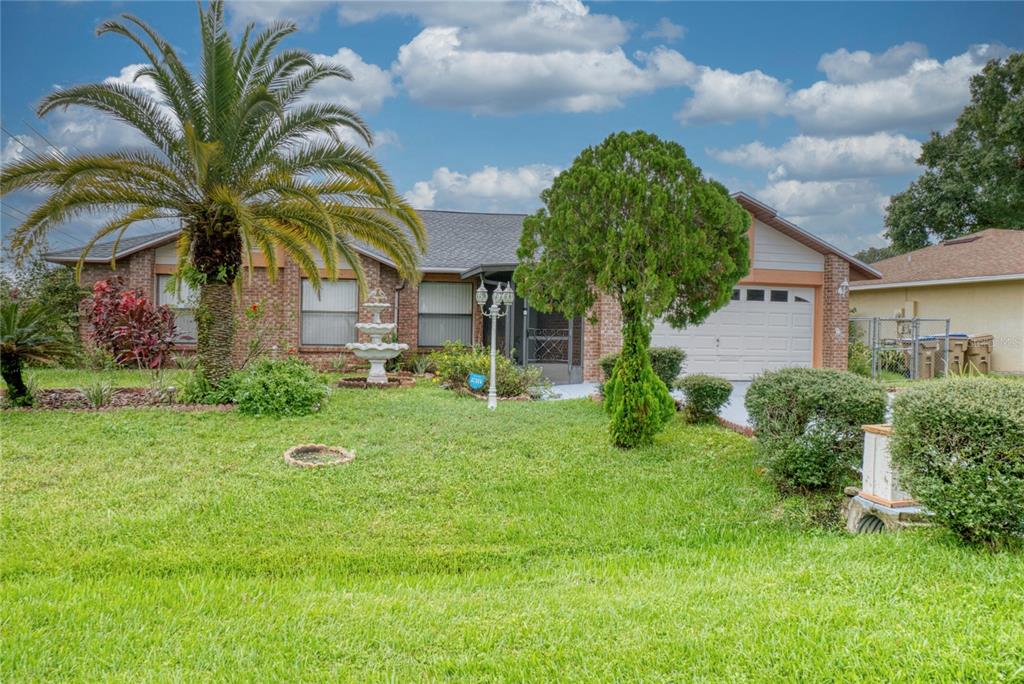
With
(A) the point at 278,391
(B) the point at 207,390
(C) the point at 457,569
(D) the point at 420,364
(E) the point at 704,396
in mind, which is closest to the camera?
(C) the point at 457,569

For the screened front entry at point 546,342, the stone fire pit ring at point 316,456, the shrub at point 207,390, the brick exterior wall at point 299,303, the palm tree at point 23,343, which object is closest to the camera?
the stone fire pit ring at point 316,456

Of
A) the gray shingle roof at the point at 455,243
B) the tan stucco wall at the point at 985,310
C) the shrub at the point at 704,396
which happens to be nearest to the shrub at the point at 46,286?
the gray shingle roof at the point at 455,243

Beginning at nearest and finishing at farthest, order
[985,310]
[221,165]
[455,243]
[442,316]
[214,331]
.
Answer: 1. [221,165]
2. [214,331]
3. [442,316]
4. [455,243]
5. [985,310]

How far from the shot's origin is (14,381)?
10.1 meters

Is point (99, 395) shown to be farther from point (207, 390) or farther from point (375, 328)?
point (375, 328)

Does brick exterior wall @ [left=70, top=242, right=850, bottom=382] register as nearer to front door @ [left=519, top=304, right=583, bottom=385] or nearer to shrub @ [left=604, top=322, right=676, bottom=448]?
front door @ [left=519, top=304, right=583, bottom=385]

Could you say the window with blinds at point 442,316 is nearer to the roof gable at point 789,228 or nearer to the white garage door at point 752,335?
the white garage door at point 752,335

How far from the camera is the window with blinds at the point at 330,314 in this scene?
657 inches

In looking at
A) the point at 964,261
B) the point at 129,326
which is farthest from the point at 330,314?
the point at 964,261

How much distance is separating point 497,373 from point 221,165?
5.90m

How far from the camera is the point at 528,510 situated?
20.5 feet

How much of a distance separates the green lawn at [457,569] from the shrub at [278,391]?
114 centimetres

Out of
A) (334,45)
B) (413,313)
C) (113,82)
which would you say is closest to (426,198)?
(413,313)

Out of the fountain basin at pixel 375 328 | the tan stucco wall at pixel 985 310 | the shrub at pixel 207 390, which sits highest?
the tan stucco wall at pixel 985 310
